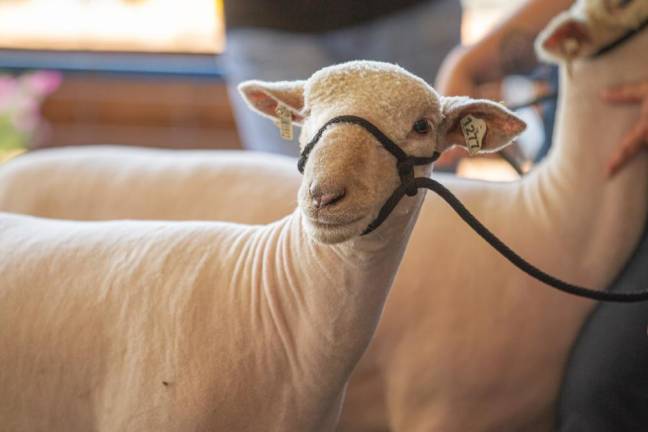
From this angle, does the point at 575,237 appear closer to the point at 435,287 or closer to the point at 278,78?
the point at 435,287

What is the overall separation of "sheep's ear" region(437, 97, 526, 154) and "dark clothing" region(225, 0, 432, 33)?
2.41ft

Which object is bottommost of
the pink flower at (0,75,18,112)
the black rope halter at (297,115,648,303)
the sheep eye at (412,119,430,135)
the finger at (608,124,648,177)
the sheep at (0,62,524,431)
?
the pink flower at (0,75,18,112)

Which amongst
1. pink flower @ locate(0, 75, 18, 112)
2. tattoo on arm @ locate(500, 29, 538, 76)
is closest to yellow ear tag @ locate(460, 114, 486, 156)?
tattoo on arm @ locate(500, 29, 538, 76)

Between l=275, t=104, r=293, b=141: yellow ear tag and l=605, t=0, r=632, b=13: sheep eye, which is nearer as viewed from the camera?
l=275, t=104, r=293, b=141: yellow ear tag

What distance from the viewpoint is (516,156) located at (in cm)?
139

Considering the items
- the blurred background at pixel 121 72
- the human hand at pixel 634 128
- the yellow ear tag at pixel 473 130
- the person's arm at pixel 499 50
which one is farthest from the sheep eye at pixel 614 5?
the blurred background at pixel 121 72

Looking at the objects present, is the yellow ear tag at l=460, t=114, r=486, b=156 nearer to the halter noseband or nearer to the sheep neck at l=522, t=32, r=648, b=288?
the halter noseband

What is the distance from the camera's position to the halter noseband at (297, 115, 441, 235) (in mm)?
643

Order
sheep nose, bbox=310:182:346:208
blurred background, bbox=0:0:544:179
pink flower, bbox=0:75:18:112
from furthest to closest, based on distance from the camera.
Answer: blurred background, bbox=0:0:544:179 → pink flower, bbox=0:75:18:112 → sheep nose, bbox=310:182:346:208

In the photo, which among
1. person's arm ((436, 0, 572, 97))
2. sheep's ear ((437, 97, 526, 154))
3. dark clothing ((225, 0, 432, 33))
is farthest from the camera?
dark clothing ((225, 0, 432, 33))

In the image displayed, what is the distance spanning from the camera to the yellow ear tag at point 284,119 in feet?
2.52

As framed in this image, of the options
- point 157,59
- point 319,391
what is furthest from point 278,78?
point 157,59

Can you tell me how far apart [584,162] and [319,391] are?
1.73 ft

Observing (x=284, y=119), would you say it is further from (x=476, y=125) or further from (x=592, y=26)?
(x=592, y=26)
